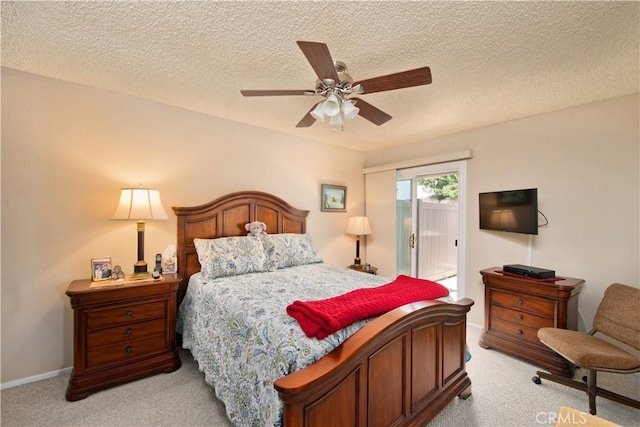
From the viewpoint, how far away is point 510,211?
310cm

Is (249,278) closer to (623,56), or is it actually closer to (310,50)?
(310,50)

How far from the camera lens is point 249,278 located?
2.59m

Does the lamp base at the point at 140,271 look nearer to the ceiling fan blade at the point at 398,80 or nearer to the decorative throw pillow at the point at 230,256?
the decorative throw pillow at the point at 230,256

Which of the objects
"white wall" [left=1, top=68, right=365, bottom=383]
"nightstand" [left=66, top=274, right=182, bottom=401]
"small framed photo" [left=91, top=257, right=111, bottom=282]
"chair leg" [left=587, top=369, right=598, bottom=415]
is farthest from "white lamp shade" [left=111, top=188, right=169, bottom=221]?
"chair leg" [left=587, top=369, right=598, bottom=415]

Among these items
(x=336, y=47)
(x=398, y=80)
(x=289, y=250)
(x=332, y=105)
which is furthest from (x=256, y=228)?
(x=398, y=80)

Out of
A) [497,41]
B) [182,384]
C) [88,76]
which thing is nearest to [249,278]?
[182,384]

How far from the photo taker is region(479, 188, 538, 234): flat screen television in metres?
2.92

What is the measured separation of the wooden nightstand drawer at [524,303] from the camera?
256cm

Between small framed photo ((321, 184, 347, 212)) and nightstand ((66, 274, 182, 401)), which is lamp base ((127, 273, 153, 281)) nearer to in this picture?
nightstand ((66, 274, 182, 401))

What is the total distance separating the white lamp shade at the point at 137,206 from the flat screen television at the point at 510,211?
3.53m

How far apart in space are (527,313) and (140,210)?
3751 millimetres

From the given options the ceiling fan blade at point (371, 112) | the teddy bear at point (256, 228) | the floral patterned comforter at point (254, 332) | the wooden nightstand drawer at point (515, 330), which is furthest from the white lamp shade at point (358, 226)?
the ceiling fan blade at point (371, 112)

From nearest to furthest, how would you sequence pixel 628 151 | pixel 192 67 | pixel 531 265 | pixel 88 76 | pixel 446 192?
pixel 192 67, pixel 88 76, pixel 628 151, pixel 531 265, pixel 446 192

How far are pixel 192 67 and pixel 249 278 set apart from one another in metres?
1.83
